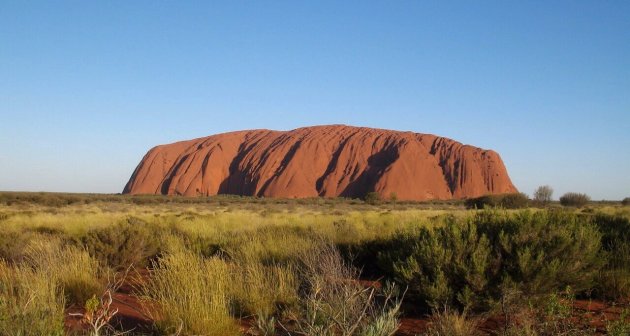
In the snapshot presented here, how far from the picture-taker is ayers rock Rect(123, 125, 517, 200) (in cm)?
7038

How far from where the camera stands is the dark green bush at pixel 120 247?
9.27 m

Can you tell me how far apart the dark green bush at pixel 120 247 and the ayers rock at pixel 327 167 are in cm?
5645

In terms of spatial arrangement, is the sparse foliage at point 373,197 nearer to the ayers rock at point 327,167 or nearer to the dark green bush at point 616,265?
the ayers rock at point 327,167

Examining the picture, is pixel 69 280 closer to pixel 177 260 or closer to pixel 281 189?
pixel 177 260

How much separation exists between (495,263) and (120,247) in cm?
681

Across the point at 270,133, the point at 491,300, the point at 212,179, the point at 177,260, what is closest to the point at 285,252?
the point at 177,260

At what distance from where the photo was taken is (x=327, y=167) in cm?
7638

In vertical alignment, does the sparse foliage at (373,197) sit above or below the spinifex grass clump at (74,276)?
above

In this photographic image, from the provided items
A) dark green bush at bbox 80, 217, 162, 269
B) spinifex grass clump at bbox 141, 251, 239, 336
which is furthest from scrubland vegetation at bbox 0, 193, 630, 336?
dark green bush at bbox 80, 217, 162, 269

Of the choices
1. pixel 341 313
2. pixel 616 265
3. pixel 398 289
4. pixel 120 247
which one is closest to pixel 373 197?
pixel 120 247

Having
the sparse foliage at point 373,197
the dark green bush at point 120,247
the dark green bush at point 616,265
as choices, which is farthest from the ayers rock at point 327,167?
the dark green bush at point 120,247

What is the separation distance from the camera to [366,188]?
69312 millimetres

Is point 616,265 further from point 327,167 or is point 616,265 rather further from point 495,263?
point 327,167

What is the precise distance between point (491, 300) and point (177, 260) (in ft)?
11.2
